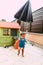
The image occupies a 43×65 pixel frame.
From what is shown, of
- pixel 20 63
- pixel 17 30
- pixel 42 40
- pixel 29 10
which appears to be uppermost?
pixel 29 10

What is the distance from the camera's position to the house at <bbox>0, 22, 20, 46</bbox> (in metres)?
8.69

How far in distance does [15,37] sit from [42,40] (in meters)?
2.11

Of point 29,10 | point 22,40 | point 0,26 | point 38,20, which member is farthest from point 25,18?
point 38,20

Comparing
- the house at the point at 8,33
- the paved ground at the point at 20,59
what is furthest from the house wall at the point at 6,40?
the paved ground at the point at 20,59

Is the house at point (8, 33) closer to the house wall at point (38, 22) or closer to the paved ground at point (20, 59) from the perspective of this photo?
the house wall at point (38, 22)

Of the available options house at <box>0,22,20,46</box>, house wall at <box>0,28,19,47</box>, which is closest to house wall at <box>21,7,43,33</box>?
house at <box>0,22,20,46</box>

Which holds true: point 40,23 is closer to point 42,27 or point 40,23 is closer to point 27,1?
point 42,27

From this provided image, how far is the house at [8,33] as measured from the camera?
28.5 feet

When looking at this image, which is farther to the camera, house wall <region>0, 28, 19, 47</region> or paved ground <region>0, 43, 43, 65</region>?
house wall <region>0, 28, 19, 47</region>

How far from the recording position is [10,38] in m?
9.03

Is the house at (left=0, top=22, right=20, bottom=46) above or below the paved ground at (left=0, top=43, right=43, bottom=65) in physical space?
above

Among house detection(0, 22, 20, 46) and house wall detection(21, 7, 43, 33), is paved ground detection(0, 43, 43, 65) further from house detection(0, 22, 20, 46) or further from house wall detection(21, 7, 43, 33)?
house wall detection(21, 7, 43, 33)

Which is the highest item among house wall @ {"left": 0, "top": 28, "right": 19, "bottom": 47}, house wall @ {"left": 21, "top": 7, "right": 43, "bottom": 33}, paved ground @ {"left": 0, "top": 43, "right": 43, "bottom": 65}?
house wall @ {"left": 21, "top": 7, "right": 43, "bottom": 33}

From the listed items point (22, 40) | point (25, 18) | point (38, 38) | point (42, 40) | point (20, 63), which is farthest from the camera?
point (38, 38)
